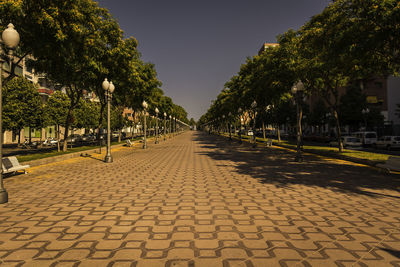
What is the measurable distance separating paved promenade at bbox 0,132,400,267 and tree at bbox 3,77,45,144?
1028 inches

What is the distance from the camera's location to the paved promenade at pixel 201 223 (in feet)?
12.0

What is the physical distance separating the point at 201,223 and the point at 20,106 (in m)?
34.0

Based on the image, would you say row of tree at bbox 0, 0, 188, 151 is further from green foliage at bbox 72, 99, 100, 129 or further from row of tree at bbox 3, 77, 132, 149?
green foliage at bbox 72, 99, 100, 129

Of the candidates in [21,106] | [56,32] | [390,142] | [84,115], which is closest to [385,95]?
[390,142]

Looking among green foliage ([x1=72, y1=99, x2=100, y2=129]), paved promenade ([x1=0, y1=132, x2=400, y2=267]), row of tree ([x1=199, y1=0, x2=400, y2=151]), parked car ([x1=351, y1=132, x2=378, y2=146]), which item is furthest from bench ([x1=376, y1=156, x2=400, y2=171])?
green foliage ([x1=72, y1=99, x2=100, y2=129])

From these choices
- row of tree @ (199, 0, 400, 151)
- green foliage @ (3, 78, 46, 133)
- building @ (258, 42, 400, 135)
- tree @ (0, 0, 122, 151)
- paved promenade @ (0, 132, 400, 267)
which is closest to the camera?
paved promenade @ (0, 132, 400, 267)

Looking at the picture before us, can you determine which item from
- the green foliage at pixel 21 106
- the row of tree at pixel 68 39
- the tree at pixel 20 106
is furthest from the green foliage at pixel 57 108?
the row of tree at pixel 68 39

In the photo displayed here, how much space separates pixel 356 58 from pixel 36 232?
45.0 feet

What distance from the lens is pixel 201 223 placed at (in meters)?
5.00

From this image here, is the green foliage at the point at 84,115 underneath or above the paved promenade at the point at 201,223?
above

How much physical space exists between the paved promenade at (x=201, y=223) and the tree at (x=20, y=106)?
26.1 metres

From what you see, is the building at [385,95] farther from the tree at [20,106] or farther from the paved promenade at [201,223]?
the paved promenade at [201,223]

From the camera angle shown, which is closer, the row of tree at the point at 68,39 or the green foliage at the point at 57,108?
the row of tree at the point at 68,39

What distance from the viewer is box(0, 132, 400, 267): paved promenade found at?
3662 mm
